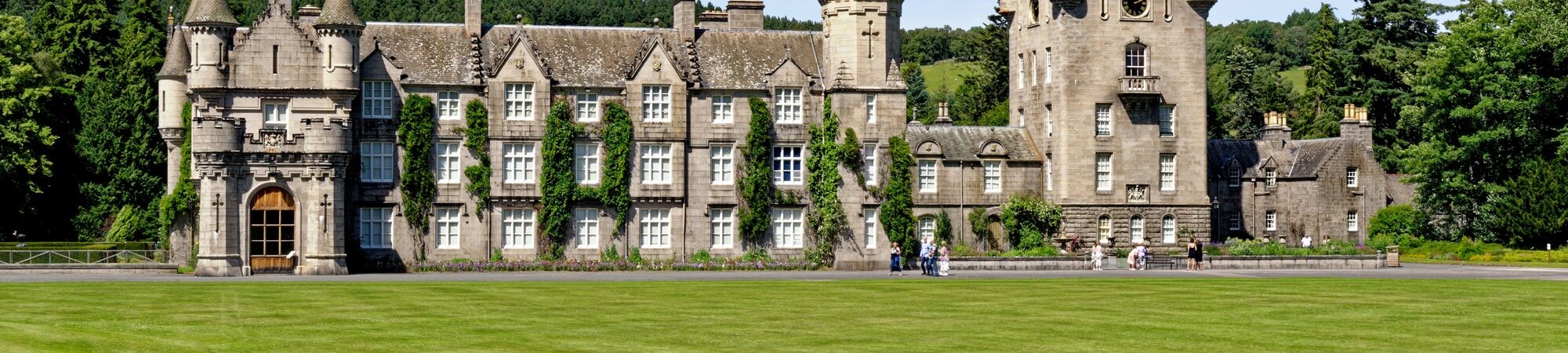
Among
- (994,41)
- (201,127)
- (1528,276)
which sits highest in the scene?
(994,41)

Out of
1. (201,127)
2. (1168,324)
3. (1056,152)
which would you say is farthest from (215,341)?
(1056,152)

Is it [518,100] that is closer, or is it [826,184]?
[518,100]

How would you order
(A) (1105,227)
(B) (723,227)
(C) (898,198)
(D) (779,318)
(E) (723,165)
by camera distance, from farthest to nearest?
(A) (1105,227) → (B) (723,227) → (E) (723,165) → (C) (898,198) → (D) (779,318)

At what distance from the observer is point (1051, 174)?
7181 centimetres

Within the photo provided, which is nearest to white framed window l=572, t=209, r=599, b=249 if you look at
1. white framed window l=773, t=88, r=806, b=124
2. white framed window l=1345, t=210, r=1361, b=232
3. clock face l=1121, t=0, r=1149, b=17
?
white framed window l=773, t=88, r=806, b=124

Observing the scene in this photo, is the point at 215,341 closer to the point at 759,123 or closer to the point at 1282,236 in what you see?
the point at 759,123

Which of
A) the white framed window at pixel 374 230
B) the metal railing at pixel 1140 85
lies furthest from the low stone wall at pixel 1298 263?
the white framed window at pixel 374 230

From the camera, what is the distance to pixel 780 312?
109 feet

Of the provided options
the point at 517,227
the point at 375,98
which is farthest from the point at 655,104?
the point at 375,98

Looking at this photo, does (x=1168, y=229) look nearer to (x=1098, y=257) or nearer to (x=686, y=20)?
(x=1098, y=257)

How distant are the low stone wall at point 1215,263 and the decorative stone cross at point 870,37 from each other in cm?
777

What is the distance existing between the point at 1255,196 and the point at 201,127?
4913cm

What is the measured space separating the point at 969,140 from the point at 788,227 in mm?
11082

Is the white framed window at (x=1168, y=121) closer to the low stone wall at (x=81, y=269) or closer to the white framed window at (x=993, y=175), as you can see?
the white framed window at (x=993, y=175)
